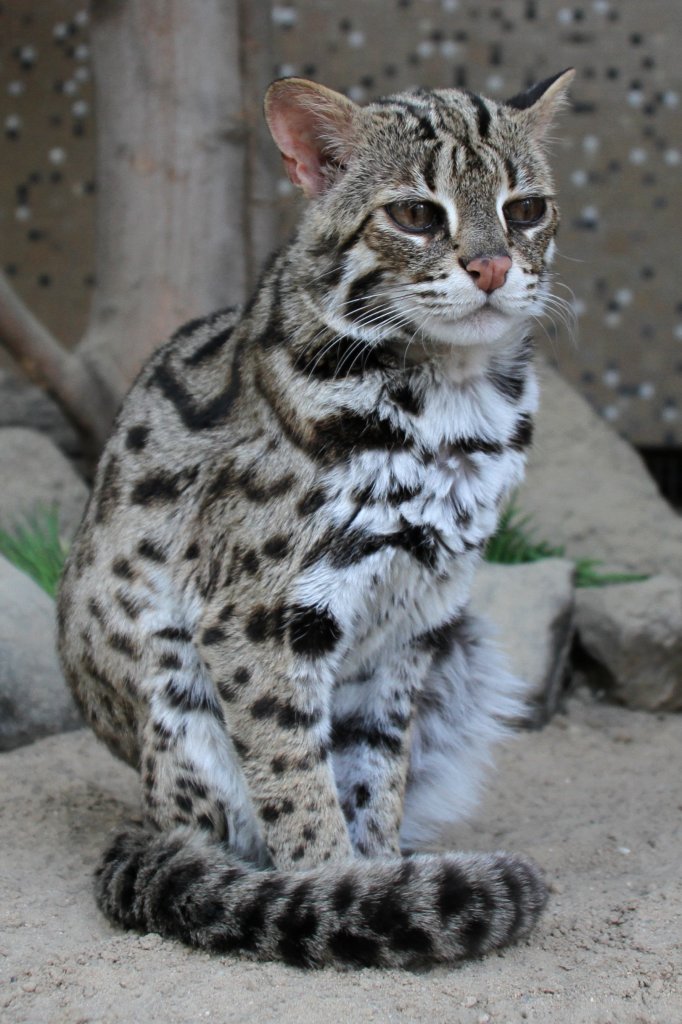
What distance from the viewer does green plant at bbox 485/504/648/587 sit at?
5.98 metres

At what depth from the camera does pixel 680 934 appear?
121 inches

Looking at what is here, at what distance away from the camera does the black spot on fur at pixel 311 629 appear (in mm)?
3096

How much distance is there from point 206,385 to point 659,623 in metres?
2.71

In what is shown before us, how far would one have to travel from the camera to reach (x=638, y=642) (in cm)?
542

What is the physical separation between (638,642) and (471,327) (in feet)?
9.14

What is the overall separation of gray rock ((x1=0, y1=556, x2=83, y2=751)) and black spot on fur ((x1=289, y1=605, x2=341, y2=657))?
63.4 inches

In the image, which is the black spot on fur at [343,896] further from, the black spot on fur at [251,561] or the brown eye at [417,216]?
the brown eye at [417,216]

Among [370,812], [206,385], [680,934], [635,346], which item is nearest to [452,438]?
[206,385]

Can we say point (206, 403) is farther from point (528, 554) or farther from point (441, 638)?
point (528, 554)

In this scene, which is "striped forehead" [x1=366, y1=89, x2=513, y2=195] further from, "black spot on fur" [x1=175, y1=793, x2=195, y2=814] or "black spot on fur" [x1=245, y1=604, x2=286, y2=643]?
"black spot on fur" [x1=175, y1=793, x2=195, y2=814]

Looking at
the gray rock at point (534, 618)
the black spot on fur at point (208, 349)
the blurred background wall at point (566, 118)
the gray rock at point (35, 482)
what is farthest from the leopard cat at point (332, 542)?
the blurred background wall at point (566, 118)

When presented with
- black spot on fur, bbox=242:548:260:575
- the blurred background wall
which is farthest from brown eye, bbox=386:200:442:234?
the blurred background wall

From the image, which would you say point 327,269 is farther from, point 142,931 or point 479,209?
point 142,931

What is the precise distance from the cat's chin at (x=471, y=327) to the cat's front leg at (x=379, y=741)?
0.96 m
